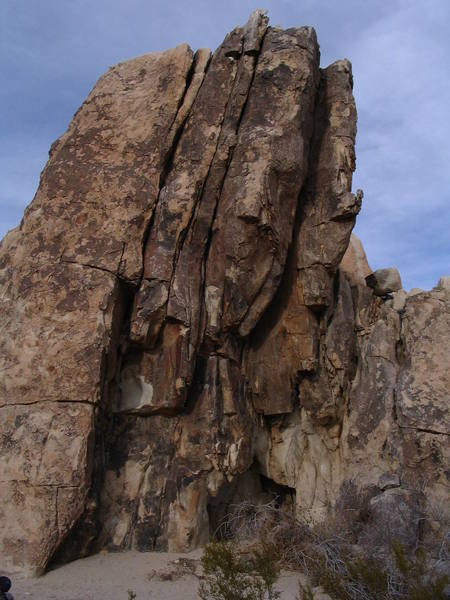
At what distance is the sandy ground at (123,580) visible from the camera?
619cm

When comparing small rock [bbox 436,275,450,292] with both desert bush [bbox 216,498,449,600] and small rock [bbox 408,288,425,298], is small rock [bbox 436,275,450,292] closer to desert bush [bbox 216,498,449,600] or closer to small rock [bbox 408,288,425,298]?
small rock [bbox 408,288,425,298]

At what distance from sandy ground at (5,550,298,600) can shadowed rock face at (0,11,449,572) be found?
24 cm

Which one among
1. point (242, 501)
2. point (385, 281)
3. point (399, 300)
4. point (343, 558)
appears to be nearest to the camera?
point (343, 558)

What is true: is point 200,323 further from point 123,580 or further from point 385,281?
point 385,281

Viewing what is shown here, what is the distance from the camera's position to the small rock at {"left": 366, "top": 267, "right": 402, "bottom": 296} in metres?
10.6

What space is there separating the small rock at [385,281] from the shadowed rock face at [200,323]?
12.4 inches

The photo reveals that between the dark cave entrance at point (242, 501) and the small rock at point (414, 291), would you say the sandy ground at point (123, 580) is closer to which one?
the dark cave entrance at point (242, 501)

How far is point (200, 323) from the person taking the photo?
8602 millimetres

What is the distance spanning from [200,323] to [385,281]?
3759 millimetres

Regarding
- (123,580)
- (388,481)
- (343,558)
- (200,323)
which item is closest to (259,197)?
(200,323)

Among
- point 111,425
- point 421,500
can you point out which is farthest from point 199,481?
point 421,500

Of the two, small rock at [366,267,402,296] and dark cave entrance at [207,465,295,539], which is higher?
small rock at [366,267,402,296]

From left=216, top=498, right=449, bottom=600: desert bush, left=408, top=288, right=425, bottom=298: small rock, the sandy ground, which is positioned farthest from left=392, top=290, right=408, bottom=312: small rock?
the sandy ground

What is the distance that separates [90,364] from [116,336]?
70 cm
